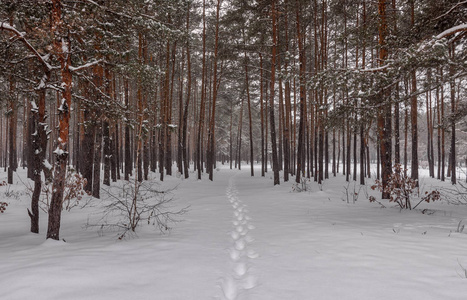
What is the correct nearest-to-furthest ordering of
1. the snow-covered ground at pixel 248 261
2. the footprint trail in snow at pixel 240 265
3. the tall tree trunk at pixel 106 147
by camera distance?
the snow-covered ground at pixel 248 261
the footprint trail in snow at pixel 240 265
the tall tree trunk at pixel 106 147

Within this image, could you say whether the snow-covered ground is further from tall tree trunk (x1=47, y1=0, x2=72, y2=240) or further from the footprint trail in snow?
tall tree trunk (x1=47, y1=0, x2=72, y2=240)

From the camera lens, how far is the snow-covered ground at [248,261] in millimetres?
2547

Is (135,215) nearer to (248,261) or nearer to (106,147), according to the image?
(248,261)

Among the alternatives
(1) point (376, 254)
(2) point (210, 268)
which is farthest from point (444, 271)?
(2) point (210, 268)

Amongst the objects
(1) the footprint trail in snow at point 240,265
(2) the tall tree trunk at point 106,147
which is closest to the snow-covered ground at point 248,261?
(1) the footprint trail in snow at point 240,265

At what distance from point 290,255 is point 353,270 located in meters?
0.88

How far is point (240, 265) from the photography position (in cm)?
339

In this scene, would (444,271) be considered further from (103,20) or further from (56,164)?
(103,20)

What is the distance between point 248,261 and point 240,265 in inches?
7.0

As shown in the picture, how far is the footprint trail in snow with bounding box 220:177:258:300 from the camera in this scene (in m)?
2.67

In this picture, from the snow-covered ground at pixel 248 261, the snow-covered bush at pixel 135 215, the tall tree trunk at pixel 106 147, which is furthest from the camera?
the tall tree trunk at pixel 106 147

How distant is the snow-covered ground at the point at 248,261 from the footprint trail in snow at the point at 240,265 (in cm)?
1

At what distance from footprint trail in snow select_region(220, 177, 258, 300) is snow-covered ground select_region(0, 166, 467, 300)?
1 cm

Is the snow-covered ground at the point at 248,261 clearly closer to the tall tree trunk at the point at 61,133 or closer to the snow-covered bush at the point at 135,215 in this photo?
the snow-covered bush at the point at 135,215
